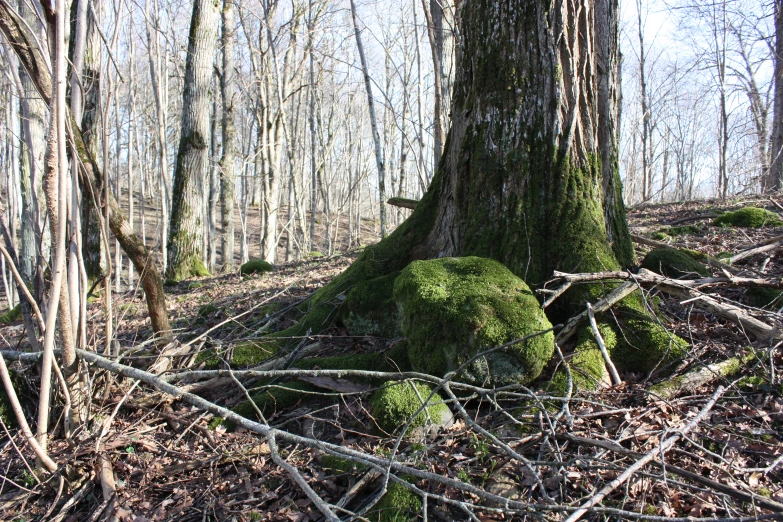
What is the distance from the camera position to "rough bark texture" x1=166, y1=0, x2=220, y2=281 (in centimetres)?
959

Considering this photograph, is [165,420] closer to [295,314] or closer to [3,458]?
[3,458]

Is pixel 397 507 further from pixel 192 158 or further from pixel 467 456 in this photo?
pixel 192 158

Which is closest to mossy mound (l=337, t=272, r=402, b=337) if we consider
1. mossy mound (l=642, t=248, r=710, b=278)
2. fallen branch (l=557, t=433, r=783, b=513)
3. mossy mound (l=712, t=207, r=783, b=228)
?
fallen branch (l=557, t=433, r=783, b=513)

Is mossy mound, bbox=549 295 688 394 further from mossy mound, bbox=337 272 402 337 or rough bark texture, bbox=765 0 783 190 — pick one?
rough bark texture, bbox=765 0 783 190

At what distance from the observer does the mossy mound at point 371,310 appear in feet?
12.8

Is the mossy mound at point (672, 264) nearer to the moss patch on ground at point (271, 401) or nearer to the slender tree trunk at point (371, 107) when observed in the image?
the moss patch on ground at point (271, 401)

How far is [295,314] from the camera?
4.91 m

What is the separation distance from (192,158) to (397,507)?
30.2 ft

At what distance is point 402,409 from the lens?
270cm

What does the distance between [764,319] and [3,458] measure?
5.09 meters

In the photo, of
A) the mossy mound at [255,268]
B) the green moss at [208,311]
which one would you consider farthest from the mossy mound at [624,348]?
the mossy mound at [255,268]

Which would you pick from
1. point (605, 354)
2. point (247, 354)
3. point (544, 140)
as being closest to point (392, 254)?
point (247, 354)

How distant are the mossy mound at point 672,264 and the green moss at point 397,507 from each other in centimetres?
285

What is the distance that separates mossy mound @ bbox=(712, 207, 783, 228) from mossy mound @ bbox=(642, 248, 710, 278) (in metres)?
3.92
